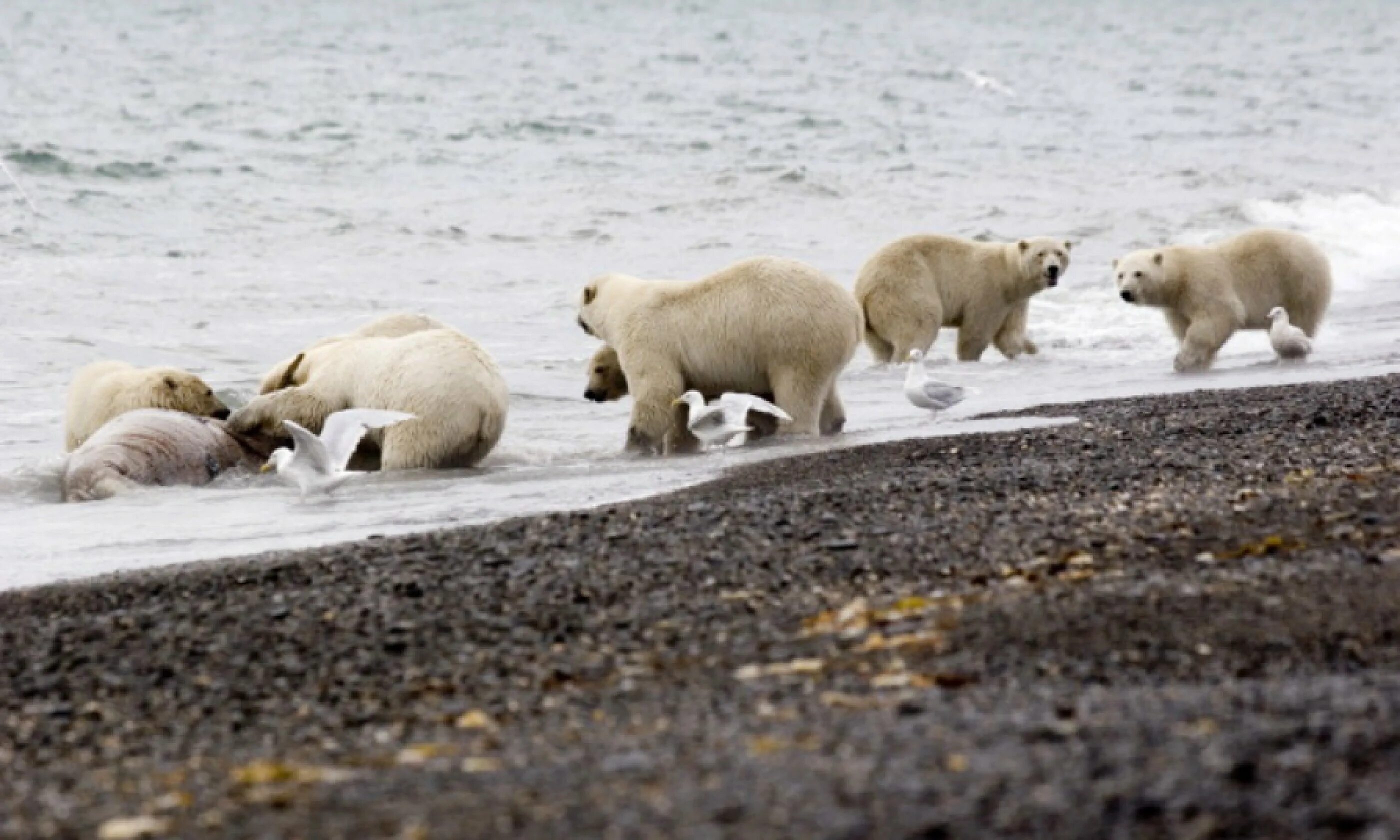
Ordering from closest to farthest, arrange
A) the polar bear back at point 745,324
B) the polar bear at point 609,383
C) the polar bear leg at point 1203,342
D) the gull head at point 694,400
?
the gull head at point 694,400 < the polar bear back at point 745,324 < the polar bear at point 609,383 < the polar bear leg at point 1203,342

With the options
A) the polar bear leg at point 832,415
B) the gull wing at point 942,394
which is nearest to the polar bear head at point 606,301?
the polar bear leg at point 832,415

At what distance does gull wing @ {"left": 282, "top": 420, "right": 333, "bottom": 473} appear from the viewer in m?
10.1

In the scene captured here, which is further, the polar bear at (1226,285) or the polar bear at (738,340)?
the polar bear at (1226,285)

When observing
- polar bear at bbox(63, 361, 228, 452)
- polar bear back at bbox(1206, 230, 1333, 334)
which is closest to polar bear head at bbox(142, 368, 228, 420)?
polar bear at bbox(63, 361, 228, 452)

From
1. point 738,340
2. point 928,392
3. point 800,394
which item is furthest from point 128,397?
point 928,392

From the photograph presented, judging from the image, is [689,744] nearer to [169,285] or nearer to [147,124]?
[169,285]

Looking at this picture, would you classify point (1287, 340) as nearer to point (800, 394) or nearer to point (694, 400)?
point (800, 394)

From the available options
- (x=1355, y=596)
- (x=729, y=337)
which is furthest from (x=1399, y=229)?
(x=1355, y=596)

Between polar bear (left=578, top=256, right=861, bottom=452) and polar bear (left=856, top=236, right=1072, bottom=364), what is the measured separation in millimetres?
4454

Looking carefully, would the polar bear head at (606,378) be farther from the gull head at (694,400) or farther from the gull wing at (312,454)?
the gull wing at (312,454)

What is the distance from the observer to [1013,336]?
695 inches

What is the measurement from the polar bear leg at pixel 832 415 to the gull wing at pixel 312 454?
3.42 meters

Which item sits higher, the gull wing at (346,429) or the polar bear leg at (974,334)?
the gull wing at (346,429)

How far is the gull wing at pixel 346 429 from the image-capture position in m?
10.3
